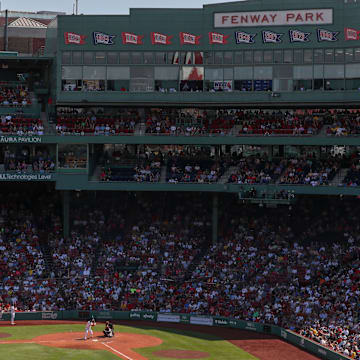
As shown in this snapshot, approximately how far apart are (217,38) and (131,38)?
6.48 metres

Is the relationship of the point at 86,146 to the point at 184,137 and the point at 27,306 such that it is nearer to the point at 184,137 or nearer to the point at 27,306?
the point at 184,137

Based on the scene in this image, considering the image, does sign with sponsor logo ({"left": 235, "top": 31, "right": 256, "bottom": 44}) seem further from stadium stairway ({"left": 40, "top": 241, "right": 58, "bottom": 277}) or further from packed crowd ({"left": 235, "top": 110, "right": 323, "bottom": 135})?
stadium stairway ({"left": 40, "top": 241, "right": 58, "bottom": 277})

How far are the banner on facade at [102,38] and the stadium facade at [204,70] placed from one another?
3.0 inches

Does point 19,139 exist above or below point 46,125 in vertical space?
below

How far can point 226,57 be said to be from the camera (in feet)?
185

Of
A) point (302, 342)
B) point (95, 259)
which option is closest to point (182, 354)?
point (302, 342)

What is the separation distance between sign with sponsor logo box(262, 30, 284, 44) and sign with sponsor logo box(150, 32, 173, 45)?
6.99 m

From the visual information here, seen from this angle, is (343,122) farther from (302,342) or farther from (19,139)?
(19,139)

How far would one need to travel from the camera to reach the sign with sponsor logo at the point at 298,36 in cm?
5519

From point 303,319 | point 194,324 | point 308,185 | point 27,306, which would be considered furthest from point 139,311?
point 308,185

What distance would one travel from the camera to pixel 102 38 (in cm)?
5725

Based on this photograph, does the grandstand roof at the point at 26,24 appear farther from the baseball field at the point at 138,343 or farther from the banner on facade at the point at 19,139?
the baseball field at the point at 138,343

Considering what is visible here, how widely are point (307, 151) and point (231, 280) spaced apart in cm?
1190

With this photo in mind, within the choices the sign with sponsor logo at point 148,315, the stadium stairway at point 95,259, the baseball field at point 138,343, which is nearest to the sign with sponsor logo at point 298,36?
the stadium stairway at point 95,259
